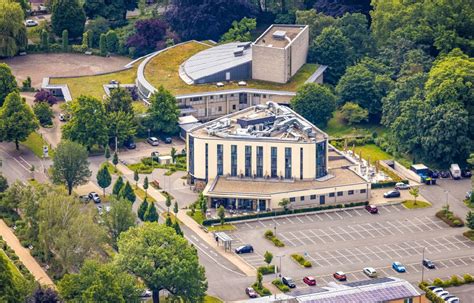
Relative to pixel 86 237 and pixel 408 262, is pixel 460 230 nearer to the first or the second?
pixel 408 262

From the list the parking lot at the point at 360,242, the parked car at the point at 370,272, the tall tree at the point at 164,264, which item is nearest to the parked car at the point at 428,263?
the parking lot at the point at 360,242

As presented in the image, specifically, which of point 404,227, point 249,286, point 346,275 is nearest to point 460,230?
point 404,227

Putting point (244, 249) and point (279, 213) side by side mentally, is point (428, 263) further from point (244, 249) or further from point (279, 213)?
point (279, 213)

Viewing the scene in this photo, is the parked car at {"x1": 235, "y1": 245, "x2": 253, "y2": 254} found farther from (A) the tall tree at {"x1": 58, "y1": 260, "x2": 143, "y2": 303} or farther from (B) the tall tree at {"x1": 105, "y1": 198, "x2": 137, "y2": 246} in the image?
(A) the tall tree at {"x1": 58, "y1": 260, "x2": 143, "y2": 303}

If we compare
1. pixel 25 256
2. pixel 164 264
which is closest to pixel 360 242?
pixel 164 264

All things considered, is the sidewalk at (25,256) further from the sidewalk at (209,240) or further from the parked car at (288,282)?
the parked car at (288,282)

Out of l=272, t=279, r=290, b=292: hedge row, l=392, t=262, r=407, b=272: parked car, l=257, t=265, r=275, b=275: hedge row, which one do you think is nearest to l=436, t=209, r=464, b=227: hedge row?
l=392, t=262, r=407, b=272: parked car
